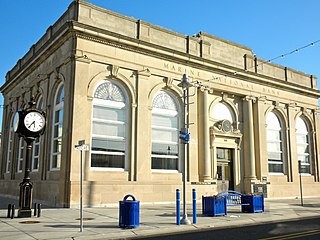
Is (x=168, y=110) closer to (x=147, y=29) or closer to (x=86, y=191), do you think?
(x=147, y=29)

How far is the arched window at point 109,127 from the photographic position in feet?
62.4

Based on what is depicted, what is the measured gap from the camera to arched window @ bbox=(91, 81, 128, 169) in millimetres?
19031

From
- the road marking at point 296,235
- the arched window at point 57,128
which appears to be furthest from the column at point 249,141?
the road marking at point 296,235

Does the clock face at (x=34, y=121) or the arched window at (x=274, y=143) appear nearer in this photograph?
the clock face at (x=34, y=121)

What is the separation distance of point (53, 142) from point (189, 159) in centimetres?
858

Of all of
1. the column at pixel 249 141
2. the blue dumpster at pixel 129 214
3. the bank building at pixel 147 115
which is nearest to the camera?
the blue dumpster at pixel 129 214

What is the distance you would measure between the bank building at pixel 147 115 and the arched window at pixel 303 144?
0.22 metres

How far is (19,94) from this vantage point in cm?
2834

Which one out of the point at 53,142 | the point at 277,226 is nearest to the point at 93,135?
the point at 53,142

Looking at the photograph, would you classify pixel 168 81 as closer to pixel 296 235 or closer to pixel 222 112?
pixel 222 112

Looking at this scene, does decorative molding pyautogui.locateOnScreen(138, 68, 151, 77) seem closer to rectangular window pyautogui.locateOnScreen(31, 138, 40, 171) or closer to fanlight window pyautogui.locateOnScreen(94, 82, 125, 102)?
fanlight window pyautogui.locateOnScreen(94, 82, 125, 102)

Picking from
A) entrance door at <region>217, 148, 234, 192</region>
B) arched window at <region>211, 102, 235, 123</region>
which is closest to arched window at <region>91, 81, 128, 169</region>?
arched window at <region>211, 102, 235, 123</region>

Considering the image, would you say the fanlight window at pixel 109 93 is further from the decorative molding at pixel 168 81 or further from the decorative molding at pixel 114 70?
the decorative molding at pixel 168 81

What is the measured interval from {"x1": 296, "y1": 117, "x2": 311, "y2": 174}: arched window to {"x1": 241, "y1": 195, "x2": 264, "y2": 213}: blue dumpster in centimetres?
1585
